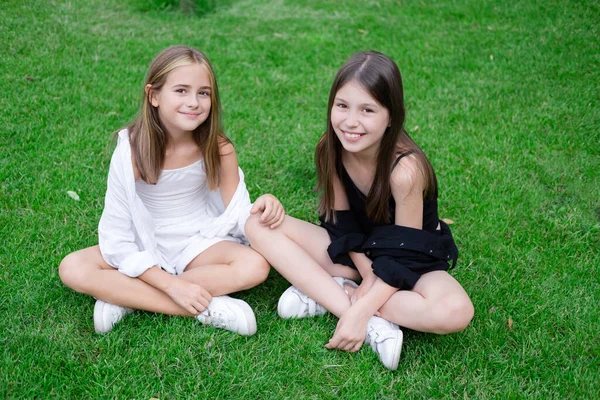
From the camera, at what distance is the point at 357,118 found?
8.46 ft

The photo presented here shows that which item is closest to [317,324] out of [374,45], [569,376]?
[569,376]

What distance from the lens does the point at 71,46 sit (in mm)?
5406

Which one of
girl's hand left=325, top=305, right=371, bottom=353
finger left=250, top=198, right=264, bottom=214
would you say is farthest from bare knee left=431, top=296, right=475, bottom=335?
finger left=250, top=198, right=264, bottom=214

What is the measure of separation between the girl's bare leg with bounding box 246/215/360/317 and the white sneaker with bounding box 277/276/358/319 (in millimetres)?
28

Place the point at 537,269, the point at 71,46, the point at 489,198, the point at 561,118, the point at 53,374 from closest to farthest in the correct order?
the point at 53,374, the point at 537,269, the point at 489,198, the point at 561,118, the point at 71,46

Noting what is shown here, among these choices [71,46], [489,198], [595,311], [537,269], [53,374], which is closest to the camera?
[53,374]

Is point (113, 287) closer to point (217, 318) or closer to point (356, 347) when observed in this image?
point (217, 318)

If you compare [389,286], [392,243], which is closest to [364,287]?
[389,286]

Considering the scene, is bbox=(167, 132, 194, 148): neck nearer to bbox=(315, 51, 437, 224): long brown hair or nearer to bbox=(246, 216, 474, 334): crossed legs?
bbox=(246, 216, 474, 334): crossed legs

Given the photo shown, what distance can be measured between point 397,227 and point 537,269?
0.96 metres

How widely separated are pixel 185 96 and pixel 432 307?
52.5 inches

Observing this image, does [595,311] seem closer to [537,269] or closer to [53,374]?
[537,269]

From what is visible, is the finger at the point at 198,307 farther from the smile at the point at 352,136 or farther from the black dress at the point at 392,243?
the smile at the point at 352,136

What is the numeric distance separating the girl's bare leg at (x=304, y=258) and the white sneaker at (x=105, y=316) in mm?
644
